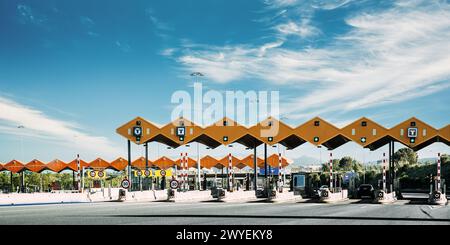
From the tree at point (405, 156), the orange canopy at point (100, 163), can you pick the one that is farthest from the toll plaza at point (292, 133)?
the tree at point (405, 156)

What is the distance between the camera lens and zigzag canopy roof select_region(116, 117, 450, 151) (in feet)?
124

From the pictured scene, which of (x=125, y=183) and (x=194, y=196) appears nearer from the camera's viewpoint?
(x=125, y=183)

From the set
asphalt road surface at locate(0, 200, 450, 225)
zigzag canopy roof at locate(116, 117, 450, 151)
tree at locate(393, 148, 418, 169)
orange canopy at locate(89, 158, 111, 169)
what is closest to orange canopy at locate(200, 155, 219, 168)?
orange canopy at locate(89, 158, 111, 169)

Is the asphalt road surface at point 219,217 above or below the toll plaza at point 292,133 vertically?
below

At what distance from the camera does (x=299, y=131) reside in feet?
128

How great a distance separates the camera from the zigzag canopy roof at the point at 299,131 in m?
37.7

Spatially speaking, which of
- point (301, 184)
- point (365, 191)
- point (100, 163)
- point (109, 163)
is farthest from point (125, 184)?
point (100, 163)

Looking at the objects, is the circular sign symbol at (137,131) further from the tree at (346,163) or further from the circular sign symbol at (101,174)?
the tree at (346,163)

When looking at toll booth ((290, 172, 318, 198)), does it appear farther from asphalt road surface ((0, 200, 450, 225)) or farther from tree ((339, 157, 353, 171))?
tree ((339, 157, 353, 171))

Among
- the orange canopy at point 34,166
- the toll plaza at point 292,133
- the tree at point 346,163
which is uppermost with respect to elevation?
the toll plaza at point 292,133
